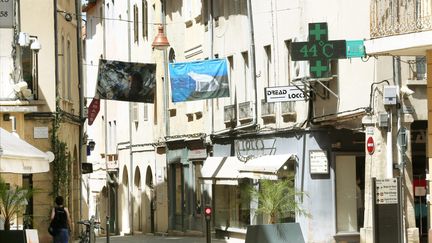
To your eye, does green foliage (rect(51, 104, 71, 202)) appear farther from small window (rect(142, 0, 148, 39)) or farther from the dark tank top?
small window (rect(142, 0, 148, 39))

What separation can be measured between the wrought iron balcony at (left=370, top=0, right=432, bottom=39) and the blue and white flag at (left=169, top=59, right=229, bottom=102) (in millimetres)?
12745

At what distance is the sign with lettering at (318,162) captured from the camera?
114 feet

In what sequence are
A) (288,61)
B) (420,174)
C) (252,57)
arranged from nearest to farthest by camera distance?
(420,174)
(288,61)
(252,57)

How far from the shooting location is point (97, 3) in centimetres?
6706

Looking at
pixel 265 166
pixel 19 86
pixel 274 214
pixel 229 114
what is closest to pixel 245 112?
pixel 229 114

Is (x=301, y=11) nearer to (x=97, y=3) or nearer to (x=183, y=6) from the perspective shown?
(x=183, y=6)

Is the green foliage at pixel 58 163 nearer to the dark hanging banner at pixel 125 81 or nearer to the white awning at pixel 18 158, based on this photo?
the dark hanging banner at pixel 125 81

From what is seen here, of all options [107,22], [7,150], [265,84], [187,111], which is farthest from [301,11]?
[107,22]

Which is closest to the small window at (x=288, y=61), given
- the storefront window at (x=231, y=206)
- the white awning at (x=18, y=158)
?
the storefront window at (x=231, y=206)

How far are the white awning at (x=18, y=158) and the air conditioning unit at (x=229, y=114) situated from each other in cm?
2149

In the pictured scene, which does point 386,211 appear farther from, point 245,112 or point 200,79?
point 245,112

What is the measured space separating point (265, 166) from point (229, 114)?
17.8 feet

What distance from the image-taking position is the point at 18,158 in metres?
18.5

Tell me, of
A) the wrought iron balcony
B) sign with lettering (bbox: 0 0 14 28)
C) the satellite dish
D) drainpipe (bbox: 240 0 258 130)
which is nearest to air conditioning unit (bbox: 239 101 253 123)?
drainpipe (bbox: 240 0 258 130)
